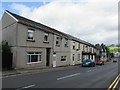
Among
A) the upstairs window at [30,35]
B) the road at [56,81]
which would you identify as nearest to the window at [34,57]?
the upstairs window at [30,35]

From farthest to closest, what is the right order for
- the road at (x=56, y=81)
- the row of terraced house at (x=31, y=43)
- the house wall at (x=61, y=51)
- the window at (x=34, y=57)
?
the house wall at (x=61, y=51) < the window at (x=34, y=57) < the row of terraced house at (x=31, y=43) < the road at (x=56, y=81)

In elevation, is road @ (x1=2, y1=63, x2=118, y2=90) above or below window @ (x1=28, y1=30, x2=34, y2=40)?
below

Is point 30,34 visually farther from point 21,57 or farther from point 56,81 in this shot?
Answer: point 56,81

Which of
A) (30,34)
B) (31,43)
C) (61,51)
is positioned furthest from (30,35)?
(61,51)

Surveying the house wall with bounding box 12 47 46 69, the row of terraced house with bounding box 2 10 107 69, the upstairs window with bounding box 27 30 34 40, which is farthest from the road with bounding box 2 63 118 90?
the upstairs window with bounding box 27 30 34 40

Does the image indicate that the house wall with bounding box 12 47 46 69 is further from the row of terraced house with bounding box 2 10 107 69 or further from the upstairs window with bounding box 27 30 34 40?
the upstairs window with bounding box 27 30 34 40

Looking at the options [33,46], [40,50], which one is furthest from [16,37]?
[40,50]

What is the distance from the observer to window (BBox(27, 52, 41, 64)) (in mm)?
19172

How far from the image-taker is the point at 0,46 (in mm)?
17234

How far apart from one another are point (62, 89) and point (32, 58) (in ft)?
41.1

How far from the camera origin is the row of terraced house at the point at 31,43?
17.9 metres

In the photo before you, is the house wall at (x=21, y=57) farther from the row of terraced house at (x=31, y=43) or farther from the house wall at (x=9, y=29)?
the house wall at (x=9, y=29)

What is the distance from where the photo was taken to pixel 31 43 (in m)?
Result: 19.7

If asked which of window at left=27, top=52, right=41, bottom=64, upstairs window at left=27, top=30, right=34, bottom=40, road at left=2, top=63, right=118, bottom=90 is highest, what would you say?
upstairs window at left=27, top=30, right=34, bottom=40
